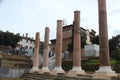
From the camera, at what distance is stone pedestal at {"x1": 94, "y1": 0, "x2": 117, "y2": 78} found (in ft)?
50.9

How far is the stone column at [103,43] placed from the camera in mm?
15598

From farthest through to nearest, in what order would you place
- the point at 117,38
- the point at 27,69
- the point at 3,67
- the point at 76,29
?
the point at 117,38, the point at 27,69, the point at 3,67, the point at 76,29

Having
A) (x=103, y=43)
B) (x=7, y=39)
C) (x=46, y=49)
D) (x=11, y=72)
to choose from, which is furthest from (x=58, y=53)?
(x=7, y=39)

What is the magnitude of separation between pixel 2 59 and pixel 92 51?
17.6 meters

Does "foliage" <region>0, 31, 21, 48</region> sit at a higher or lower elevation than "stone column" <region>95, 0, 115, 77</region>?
higher

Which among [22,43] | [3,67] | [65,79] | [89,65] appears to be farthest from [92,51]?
[22,43]

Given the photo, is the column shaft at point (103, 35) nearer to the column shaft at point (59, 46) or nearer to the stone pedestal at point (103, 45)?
the stone pedestal at point (103, 45)

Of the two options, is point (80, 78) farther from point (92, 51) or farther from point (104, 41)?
point (92, 51)

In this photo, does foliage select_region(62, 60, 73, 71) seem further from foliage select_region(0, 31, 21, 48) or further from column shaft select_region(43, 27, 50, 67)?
foliage select_region(0, 31, 21, 48)

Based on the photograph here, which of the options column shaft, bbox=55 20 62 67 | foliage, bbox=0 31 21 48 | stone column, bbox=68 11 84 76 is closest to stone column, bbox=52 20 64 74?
column shaft, bbox=55 20 62 67

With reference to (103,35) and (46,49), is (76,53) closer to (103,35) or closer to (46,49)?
(103,35)

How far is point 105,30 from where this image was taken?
16672 mm

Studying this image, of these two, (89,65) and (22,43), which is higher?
(22,43)

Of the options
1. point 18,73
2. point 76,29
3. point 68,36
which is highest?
point 68,36
